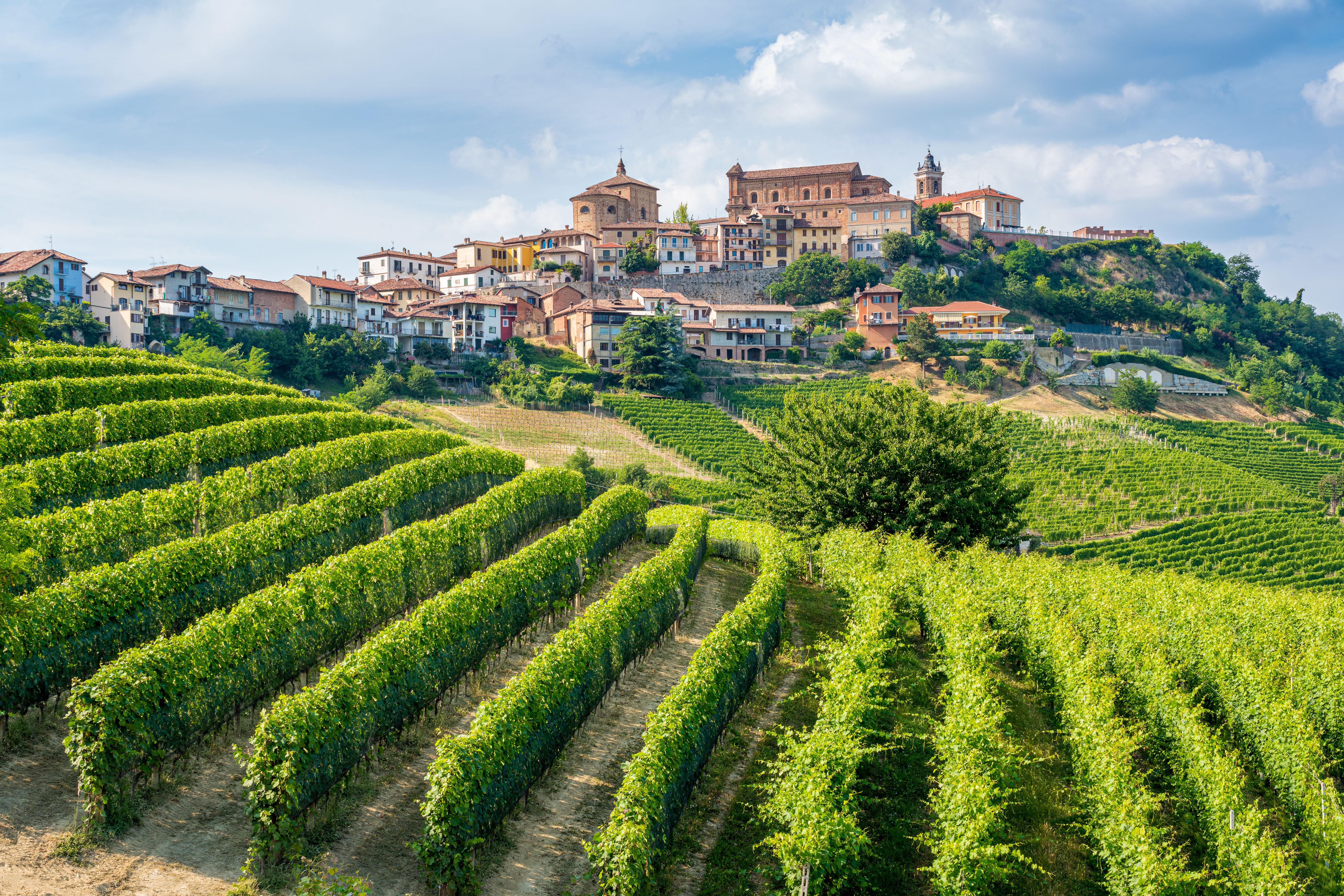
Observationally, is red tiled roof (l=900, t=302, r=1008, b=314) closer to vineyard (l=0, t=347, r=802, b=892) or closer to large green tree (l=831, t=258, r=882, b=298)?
large green tree (l=831, t=258, r=882, b=298)

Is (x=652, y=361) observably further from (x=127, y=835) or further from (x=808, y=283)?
(x=127, y=835)

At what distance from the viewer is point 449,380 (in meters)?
74.6

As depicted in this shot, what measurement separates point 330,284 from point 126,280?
1472 centimetres

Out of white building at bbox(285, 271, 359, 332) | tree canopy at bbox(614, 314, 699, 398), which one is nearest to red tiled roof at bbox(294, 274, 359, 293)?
white building at bbox(285, 271, 359, 332)

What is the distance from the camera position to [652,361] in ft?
247

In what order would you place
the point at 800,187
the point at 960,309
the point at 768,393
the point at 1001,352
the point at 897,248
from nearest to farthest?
the point at 768,393 < the point at 1001,352 < the point at 960,309 < the point at 897,248 < the point at 800,187

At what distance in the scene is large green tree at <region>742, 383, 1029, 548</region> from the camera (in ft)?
96.4

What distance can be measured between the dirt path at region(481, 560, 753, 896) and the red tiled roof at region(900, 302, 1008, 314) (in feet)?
245

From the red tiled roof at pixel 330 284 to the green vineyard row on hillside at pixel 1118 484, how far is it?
173 feet

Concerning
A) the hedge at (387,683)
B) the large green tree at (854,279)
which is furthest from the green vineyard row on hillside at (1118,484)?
the hedge at (387,683)

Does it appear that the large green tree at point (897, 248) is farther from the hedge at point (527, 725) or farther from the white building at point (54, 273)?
the hedge at point (527, 725)

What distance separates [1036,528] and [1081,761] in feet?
134

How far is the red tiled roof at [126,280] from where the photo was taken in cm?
6819

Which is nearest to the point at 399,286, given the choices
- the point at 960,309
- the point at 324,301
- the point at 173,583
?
the point at 324,301
